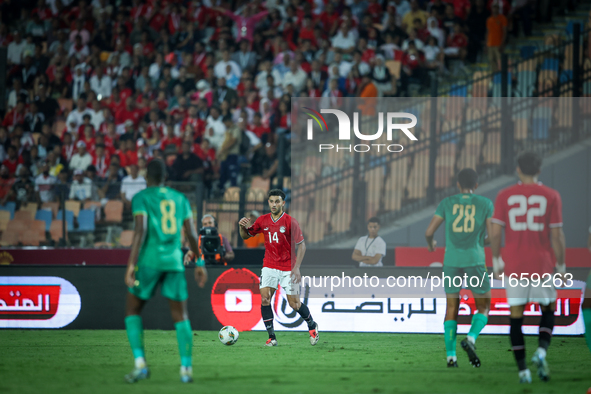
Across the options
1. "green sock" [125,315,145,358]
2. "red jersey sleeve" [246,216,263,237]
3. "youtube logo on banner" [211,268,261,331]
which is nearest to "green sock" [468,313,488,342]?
"red jersey sleeve" [246,216,263,237]

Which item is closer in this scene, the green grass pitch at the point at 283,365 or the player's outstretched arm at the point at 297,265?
the green grass pitch at the point at 283,365

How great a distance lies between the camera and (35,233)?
1366cm

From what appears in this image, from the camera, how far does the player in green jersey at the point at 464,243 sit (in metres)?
8.01

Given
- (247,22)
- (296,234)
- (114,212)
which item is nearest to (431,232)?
(296,234)

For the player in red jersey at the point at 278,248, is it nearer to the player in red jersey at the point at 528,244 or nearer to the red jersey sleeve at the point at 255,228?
the red jersey sleeve at the point at 255,228

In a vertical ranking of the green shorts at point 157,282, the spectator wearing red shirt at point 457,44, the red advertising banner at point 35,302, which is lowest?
the red advertising banner at point 35,302

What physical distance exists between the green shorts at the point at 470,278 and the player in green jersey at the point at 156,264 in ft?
9.64

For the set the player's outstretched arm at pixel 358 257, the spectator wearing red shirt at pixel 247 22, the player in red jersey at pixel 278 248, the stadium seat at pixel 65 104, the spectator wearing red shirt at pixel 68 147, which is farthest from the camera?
the spectator wearing red shirt at pixel 247 22

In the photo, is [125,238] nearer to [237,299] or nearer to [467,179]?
[237,299]

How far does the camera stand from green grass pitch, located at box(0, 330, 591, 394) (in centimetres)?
657

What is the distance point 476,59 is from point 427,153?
7.24 meters

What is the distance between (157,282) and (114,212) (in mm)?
7572

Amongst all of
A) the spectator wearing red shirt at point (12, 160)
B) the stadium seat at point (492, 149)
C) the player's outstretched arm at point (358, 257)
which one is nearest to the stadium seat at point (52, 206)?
the spectator wearing red shirt at point (12, 160)

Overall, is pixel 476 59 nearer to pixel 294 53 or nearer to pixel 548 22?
pixel 548 22
